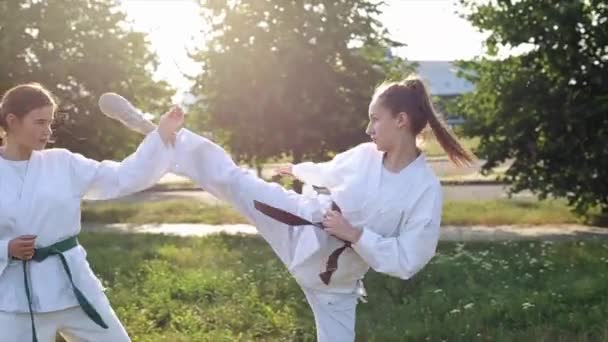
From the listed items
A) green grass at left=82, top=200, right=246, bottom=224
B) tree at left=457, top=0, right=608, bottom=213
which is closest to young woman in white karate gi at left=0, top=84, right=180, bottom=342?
tree at left=457, top=0, right=608, bottom=213

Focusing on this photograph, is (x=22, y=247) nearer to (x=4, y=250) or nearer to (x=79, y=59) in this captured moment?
(x=4, y=250)

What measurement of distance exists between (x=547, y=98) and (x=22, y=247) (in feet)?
29.9

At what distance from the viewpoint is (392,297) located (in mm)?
6746

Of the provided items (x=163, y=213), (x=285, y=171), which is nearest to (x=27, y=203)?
(x=285, y=171)

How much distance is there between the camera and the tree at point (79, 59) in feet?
42.6

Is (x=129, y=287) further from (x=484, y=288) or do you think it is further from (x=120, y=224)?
(x=120, y=224)

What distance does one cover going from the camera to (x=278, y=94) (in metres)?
11.4

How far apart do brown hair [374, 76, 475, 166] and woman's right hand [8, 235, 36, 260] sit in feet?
5.52

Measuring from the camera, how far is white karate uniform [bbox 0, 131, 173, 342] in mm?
3479

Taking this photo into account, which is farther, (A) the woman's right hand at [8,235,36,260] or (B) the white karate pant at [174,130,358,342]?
(B) the white karate pant at [174,130,358,342]

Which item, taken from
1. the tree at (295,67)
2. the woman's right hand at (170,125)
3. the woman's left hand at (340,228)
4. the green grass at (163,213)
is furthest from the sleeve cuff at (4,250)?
the green grass at (163,213)

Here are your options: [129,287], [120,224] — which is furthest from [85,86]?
[129,287]

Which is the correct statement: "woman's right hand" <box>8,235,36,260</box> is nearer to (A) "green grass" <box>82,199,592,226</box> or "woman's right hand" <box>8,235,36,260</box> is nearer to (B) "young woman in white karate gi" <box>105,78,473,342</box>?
(B) "young woman in white karate gi" <box>105,78,473,342</box>

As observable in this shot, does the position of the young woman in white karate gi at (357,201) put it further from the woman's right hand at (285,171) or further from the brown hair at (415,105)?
the woman's right hand at (285,171)
